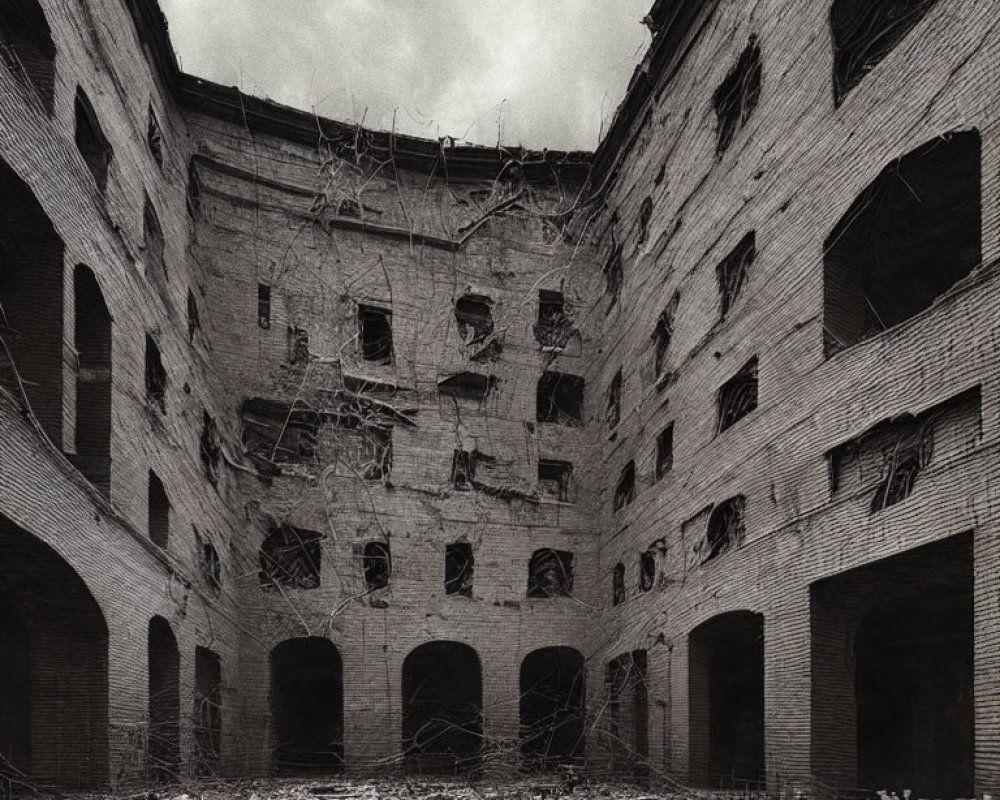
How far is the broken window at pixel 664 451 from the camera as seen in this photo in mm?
17569

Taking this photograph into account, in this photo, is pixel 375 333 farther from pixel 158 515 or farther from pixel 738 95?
pixel 738 95

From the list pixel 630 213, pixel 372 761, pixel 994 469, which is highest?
pixel 630 213

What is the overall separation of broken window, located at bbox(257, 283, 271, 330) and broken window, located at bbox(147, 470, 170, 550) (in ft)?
22.1

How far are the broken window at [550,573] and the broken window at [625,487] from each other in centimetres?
203

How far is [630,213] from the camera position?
21219 mm

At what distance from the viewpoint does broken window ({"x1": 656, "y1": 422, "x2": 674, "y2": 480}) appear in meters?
17.6

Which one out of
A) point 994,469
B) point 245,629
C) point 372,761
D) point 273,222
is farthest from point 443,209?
point 994,469

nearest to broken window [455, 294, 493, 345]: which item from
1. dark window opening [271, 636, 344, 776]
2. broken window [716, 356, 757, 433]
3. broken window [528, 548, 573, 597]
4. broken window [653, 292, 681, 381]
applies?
broken window [528, 548, 573, 597]

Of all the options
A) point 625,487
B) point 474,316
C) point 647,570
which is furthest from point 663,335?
point 474,316

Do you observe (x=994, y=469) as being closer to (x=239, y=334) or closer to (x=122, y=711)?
(x=122, y=711)

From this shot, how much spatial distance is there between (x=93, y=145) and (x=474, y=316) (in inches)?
439

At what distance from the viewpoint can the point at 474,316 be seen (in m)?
23.2

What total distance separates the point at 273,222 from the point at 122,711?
1228 centimetres

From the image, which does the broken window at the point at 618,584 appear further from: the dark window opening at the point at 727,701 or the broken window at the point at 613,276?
the broken window at the point at 613,276
